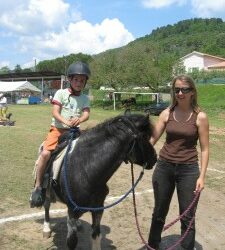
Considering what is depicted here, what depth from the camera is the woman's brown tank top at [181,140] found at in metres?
4.53

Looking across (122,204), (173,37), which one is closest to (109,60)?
(122,204)

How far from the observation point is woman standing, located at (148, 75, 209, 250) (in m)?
4.52

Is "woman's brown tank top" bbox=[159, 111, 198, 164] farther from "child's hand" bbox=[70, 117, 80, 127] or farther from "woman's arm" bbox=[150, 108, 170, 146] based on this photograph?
"child's hand" bbox=[70, 117, 80, 127]

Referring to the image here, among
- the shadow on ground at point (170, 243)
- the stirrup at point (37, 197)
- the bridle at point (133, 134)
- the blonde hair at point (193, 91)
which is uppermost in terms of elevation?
the blonde hair at point (193, 91)

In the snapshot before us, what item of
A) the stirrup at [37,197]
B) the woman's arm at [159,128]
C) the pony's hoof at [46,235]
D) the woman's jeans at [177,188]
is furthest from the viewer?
the pony's hoof at [46,235]

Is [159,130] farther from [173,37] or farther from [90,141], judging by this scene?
[173,37]

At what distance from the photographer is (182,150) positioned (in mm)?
4648

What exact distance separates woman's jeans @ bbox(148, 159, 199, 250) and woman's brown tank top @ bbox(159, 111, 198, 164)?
0.08 metres

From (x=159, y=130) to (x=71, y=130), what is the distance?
1131 millimetres

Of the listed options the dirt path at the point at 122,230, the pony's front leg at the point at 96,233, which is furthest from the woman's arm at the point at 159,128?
the dirt path at the point at 122,230

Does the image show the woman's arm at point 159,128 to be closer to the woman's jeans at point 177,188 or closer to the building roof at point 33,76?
the woman's jeans at point 177,188

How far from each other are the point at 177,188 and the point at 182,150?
47 cm

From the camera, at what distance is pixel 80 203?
459cm

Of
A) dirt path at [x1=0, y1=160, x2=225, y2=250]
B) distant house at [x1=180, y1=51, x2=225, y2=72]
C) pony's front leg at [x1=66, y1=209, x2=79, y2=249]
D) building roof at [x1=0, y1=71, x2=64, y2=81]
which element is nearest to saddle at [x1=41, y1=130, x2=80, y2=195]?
pony's front leg at [x1=66, y1=209, x2=79, y2=249]
